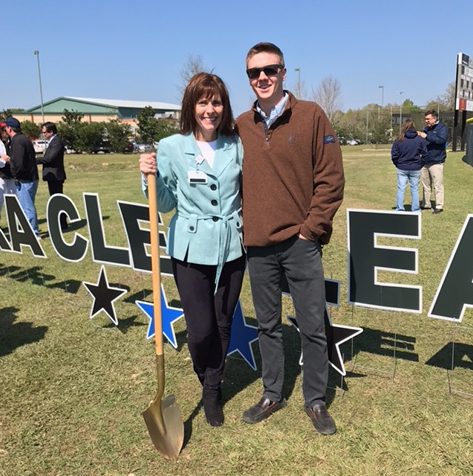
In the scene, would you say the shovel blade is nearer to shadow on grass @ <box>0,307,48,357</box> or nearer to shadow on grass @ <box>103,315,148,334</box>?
shadow on grass @ <box>103,315,148,334</box>

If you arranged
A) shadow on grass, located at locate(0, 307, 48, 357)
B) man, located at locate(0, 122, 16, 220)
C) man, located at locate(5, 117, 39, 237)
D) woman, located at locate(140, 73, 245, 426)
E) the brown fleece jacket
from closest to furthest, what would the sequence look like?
the brown fleece jacket → woman, located at locate(140, 73, 245, 426) → shadow on grass, located at locate(0, 307, 48, 357) → man, located at locate(0, 122, 16, 220) → man, located at locate(5, 117, 39, 237)

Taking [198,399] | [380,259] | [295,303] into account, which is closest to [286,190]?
[295,303]

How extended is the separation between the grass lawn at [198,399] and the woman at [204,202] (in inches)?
26.7

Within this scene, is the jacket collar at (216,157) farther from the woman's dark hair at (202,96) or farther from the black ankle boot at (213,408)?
the black ankle boot at (213,408)

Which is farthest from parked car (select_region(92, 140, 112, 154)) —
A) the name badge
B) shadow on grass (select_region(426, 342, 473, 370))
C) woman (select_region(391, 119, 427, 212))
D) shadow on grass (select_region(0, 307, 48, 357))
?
the name badge

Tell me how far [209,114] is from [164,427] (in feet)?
6.07

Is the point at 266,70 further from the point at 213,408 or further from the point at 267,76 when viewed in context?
the point at 213,408

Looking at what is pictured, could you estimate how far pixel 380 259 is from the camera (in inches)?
134

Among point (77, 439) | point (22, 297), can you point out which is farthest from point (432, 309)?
point (22, 297)

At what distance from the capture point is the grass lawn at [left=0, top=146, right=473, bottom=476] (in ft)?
9.09

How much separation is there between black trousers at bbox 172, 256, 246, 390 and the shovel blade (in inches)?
13.5

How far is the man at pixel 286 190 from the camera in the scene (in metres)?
2.61

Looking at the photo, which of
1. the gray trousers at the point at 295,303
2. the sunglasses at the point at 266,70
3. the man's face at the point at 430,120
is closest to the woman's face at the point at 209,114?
the sunglasses at the point at 266,70

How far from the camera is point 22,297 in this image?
217 inches
